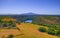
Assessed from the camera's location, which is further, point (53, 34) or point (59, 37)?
point (53, 34)

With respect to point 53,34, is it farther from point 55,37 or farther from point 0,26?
point 0,26

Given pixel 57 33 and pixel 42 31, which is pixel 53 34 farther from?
pixel 42 31

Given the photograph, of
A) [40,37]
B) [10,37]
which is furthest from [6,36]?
[40,37]

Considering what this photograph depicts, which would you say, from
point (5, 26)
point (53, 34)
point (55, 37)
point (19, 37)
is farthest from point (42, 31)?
point (5, 26)

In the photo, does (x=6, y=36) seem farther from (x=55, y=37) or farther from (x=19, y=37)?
(x=55, y=37)

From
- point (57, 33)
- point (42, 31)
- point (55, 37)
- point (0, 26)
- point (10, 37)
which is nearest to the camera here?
point (10, 37)

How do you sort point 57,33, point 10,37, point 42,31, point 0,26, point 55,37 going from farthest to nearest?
point 0,26 < point 42,31 < point 57,33 < point 55,37 < point 10,37

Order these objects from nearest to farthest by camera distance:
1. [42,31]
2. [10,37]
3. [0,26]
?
[10,37]
[42,31]
[0,26]

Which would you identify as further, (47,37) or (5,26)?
(5,26)

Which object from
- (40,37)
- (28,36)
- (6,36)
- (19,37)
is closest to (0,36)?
(6,36)
